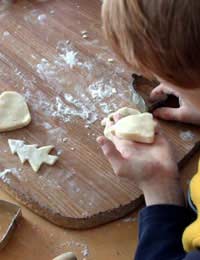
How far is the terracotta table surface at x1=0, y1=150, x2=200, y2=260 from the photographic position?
2.67 ft

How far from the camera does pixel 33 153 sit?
930 mm

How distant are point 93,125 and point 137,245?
0.26 m

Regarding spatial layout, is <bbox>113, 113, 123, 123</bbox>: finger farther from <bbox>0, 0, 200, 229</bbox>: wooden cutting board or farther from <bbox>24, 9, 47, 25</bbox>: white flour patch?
<bbox>24, 9, 47, 25</bbox>: white flour patch

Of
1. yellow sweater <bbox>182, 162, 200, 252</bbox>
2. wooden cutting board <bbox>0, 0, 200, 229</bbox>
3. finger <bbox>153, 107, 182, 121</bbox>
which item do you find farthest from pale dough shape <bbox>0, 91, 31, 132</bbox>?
yellow sweater <bbox>182, 162, 200, 252</bbox>

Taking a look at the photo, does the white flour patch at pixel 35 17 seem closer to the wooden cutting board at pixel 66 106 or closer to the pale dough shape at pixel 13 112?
the wooden cutting board at pixel 66 106

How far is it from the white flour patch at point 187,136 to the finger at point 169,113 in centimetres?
3

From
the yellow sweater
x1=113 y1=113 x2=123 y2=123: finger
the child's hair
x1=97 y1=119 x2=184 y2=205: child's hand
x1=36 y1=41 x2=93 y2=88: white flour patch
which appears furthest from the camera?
x1=36 y1=41 x2=93 y2=88: white flour patch

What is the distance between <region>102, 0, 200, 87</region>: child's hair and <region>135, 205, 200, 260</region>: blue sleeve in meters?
0.22

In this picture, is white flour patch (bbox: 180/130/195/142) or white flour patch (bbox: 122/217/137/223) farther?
white flour patch (bbox: 180/130/195/142)

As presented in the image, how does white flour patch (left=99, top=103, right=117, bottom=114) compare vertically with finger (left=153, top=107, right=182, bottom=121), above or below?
above

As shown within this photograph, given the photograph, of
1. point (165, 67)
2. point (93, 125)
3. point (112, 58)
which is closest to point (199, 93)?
point (165, 67)

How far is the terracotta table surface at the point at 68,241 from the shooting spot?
812 mm

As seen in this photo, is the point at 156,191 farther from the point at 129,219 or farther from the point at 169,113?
the point at 169,113

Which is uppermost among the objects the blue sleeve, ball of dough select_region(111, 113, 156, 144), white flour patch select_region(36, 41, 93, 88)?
white flour patch select_region(36, 41, 93, 88)
